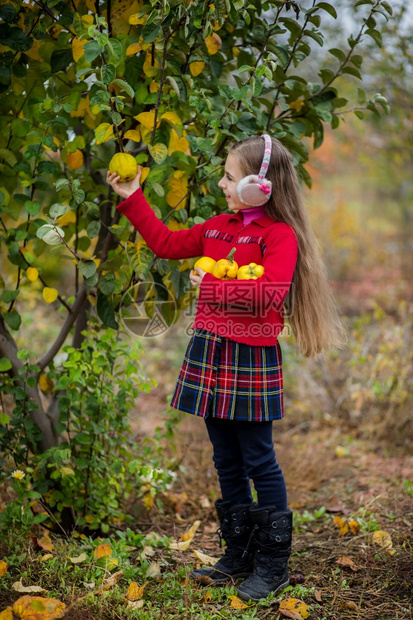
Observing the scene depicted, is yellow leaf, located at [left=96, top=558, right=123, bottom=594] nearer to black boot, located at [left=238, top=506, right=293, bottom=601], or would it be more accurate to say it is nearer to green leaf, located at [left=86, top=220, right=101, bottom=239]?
black boot, located at [left=238, top=506, right=293, bottom=601]

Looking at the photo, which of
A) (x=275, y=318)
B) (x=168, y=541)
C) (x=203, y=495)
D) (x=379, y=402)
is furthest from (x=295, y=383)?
(x=275, y=318)

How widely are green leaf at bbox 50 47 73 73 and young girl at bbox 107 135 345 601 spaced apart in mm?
402

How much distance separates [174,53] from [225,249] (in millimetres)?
662

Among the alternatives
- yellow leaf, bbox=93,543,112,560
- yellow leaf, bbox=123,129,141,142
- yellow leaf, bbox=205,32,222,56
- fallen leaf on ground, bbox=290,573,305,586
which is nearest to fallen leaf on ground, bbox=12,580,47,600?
yellow leaf, bbox=93,543,112,560

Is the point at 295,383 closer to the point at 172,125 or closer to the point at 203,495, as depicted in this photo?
the point at 203,495

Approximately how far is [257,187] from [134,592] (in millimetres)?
1334

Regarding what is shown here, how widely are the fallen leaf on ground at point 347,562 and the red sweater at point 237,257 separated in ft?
2.92

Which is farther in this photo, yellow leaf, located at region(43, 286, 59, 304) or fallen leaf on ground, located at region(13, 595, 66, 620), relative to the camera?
yellow leaf, located at region(43, 286, 59, 304)

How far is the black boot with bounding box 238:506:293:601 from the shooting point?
6.43 ft

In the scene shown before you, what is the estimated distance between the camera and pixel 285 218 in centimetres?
193

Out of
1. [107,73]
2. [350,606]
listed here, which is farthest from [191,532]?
[107,73]

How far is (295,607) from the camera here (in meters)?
1.83

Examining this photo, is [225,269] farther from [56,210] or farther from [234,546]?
[234,546]

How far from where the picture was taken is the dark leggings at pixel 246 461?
1.96 meters
